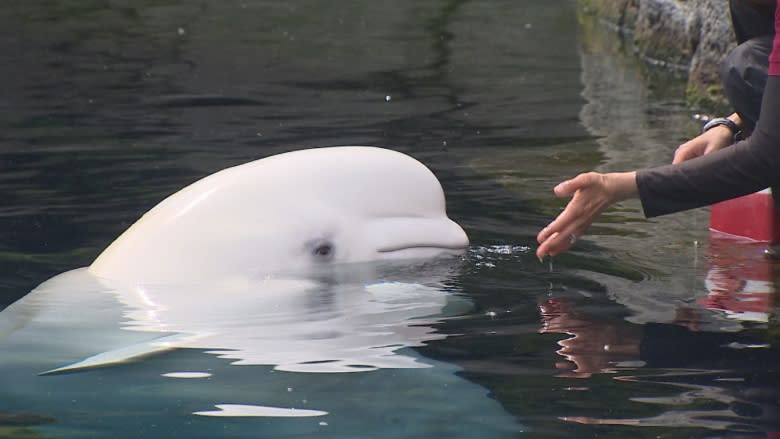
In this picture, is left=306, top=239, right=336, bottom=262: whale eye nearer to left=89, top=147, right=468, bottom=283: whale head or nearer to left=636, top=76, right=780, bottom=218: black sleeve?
left=89, top=147, right=468, bottom=283: whale head

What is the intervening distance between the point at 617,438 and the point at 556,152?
5.20 metres

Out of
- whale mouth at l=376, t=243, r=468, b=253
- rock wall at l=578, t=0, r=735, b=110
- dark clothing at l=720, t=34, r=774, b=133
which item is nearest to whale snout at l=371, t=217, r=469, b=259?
whale mouth at l=376, t=243, r=468, b=253

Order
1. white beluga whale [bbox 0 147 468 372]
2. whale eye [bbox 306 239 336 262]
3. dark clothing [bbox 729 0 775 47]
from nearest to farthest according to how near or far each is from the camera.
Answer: white beluga whale [bbox 0 147 468 372]
whale eye [bbox 306 239 336 262]
dark clothing [bbox 729 0 775 47]

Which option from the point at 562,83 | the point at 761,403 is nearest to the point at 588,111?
the point at 562,83

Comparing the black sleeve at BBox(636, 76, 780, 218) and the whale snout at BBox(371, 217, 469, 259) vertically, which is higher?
the black sleeve at BBox(636, 76, 780, 218)

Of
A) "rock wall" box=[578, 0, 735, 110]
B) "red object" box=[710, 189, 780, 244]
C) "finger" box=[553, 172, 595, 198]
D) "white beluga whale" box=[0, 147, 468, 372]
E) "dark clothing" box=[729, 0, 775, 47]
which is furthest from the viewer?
"rock wall" box=[578, 0, 735, 110]

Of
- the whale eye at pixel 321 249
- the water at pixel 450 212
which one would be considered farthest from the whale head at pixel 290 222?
the water at pixel 450 212

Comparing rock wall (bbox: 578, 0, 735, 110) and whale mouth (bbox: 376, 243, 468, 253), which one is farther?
rock wall (bbox: 578, 0, 735, 110)

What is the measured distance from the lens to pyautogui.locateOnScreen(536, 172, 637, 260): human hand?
4398 mm

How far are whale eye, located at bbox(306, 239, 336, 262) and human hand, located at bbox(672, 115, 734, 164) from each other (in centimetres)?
151

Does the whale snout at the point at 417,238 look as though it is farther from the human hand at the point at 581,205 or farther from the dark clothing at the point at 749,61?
the dark clothing at the point at 749,61

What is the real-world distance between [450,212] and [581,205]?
2.30 m

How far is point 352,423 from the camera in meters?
3.65

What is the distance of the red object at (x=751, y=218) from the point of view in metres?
5.70
